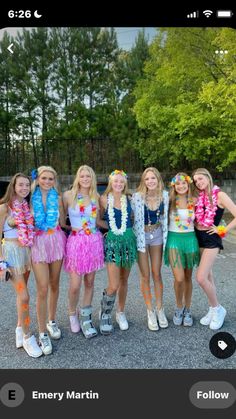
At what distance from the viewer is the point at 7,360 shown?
1958 mm

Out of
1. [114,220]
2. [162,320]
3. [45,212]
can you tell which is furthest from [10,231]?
[162,320]

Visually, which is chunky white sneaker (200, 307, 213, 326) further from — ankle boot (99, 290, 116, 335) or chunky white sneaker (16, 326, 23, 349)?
chunky white sneaker (16, 326, 23, 349)

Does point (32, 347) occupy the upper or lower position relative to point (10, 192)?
lower

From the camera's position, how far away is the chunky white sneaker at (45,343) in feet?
6.63

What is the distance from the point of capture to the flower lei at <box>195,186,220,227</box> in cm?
225

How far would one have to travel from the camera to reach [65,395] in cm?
99

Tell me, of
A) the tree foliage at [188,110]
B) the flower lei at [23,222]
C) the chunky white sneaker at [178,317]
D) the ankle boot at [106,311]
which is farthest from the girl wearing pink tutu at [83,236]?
the tree foliage at [188,110]

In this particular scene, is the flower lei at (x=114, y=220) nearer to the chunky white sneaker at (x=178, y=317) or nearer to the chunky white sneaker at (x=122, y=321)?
the chunky white sneaker at (x=122, y=321)

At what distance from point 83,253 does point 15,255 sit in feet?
1.60

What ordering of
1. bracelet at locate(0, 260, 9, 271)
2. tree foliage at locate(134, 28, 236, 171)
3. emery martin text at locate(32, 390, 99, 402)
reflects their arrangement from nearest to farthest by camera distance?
emery martin text at locate(32, 390, 99, 402)
bracelet at locate(0, 260, 9, 271)
tree foliage at locate(134, 28, 236, 171)

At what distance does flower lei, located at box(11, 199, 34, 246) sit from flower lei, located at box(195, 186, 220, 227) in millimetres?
1266
